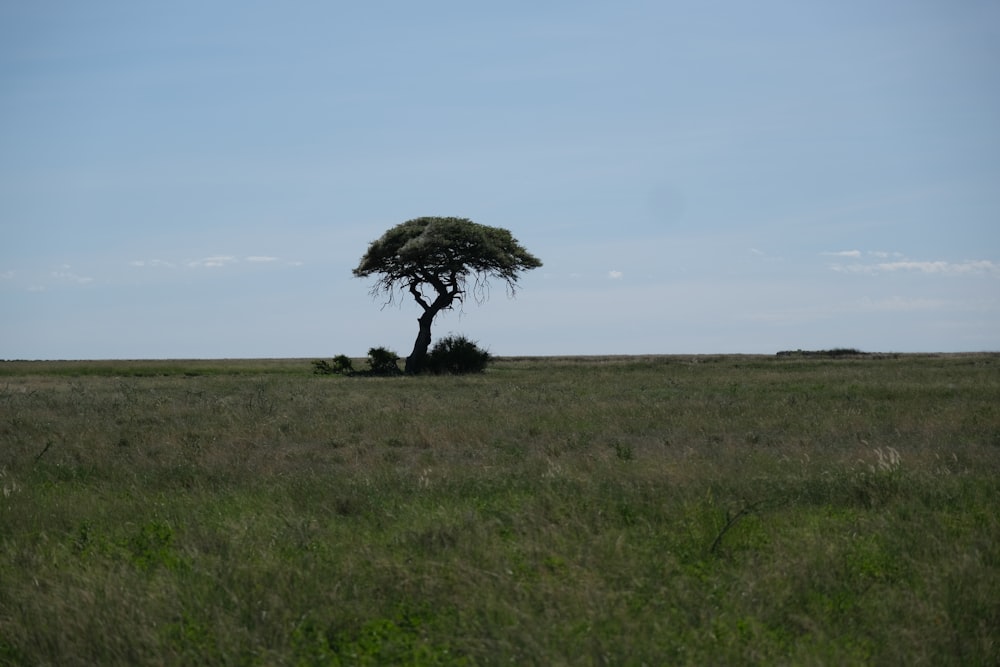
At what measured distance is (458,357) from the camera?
4600 centimetres

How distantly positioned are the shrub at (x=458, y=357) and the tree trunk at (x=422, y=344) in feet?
1.47

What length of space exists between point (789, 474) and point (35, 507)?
844 centimetres

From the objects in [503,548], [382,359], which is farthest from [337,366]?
[503,548]

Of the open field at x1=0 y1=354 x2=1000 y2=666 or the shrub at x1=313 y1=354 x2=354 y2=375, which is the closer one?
the open field at x1=0 y1=354 x2=1000 y2=666

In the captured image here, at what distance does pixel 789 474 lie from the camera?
10633 millimetres

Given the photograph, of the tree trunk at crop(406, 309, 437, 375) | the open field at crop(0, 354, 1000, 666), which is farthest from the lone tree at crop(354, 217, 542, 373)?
the open field at crop(0, 354, 1000, 666)

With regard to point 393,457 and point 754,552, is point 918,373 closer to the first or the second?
point 393,457

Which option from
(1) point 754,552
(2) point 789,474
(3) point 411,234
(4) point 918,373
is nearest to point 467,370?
(3) point 411,234

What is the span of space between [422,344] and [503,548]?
38906 millimetres

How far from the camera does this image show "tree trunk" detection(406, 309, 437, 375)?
45812mm

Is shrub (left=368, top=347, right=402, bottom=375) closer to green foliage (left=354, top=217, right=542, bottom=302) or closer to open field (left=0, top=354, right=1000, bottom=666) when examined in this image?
green foliage (left=354, top=217, right=542, bottom=302)

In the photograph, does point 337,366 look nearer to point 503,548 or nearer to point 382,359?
point 382,359

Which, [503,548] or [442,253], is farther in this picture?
[442,253]

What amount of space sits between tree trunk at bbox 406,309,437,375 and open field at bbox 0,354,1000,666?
29964 mm
